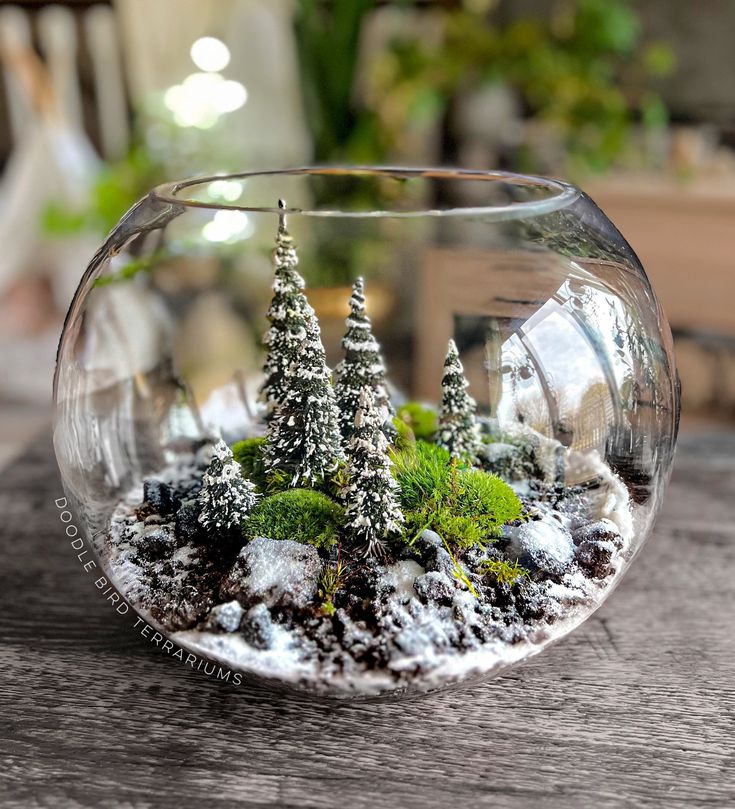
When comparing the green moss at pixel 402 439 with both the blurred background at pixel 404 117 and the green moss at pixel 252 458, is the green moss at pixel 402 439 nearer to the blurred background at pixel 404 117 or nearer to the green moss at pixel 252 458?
the green moss at pixel 252 458

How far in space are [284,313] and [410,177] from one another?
0.54ft

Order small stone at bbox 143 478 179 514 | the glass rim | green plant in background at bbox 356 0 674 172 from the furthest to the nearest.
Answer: green plant in background at bbox 356 0 674 172, small stone at bbox 143 478 179 514, the glass rim

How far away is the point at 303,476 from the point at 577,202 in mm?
224

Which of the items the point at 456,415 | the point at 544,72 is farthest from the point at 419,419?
the point at 544,72

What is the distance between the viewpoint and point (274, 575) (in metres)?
0.44

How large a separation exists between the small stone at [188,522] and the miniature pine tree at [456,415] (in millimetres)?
156

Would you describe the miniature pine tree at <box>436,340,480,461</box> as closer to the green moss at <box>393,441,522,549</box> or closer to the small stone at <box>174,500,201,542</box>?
the green moss at <box>393,441,522,549</box>

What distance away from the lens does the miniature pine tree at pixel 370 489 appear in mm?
445

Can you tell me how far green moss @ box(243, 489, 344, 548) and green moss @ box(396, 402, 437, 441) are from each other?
143 millimetres

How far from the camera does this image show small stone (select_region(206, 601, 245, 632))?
42 centimetres

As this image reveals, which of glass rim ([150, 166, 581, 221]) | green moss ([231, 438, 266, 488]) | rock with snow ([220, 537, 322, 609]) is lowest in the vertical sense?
rock with snow ([220, 537, 322, 609])

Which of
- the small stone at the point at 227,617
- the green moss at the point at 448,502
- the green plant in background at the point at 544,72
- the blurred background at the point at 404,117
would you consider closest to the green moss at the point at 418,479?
the green moss at the point at 448,502

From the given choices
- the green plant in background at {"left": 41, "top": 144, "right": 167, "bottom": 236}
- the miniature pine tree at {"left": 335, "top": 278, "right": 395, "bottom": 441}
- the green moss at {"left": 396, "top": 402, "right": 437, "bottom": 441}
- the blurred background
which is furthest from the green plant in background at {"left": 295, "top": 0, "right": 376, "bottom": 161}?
the miniature pine tree at {"left": 335, "top": 278, "right": 395, "bottom": 441}

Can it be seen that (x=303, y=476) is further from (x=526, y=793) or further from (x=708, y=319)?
(x=708, y=319)
